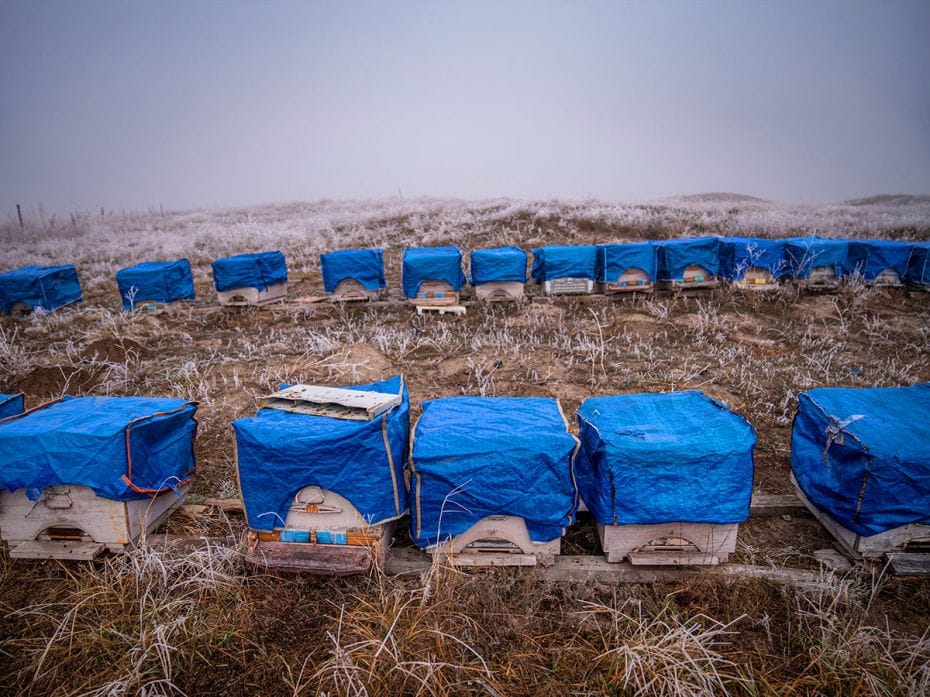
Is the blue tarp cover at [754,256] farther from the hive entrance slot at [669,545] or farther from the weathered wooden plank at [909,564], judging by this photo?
the hive entrance slot at [669,545]

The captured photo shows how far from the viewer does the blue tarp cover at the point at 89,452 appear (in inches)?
137

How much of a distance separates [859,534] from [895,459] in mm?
596

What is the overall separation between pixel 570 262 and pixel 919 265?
7.20m

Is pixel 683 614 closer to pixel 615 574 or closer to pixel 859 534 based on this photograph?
pixel 615 574

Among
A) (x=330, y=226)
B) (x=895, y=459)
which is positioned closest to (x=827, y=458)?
(x=895, y=459)

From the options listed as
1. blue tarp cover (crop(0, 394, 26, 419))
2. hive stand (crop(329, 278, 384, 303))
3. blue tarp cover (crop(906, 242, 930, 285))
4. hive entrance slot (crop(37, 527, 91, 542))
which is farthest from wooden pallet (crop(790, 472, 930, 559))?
blue tarp cover (crop(906, 242, 930, 285))

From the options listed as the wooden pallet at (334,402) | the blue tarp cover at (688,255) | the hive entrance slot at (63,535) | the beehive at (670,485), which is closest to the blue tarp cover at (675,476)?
the beehive at (670,485)

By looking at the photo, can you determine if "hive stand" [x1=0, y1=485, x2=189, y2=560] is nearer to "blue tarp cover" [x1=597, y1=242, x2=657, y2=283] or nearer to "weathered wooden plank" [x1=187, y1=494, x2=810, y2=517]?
"weathered wooden plank" [x1=187, y1=494, x2=810, y2=517]

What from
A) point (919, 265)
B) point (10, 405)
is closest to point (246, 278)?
point (10, 405)

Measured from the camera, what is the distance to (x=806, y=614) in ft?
9.99

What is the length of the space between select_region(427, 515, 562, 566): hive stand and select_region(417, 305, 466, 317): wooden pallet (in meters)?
6.96

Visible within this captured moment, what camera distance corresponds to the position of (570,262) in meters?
10.3

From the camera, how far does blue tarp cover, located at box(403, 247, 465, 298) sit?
9984 mm

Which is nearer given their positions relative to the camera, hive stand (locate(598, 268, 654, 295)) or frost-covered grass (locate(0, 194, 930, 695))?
frost-covered grass (locate(0, 194, 930, 695))
